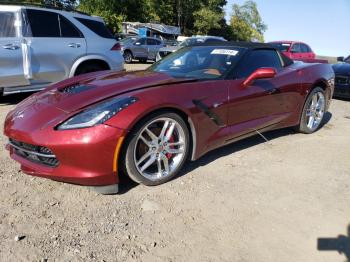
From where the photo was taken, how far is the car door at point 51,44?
6230mm

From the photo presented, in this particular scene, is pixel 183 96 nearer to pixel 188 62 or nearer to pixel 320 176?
pixel 188 62

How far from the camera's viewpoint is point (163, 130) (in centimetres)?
337

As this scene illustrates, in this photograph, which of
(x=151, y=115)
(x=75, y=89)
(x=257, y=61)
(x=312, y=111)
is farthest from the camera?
(x=312, y=111)

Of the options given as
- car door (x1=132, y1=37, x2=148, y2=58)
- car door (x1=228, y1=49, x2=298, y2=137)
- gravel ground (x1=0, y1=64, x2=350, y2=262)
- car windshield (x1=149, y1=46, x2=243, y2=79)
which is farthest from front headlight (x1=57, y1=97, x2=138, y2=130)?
car door (x1=132, y1=37, x2=148, y2=58)

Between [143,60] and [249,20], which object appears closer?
[143,60]

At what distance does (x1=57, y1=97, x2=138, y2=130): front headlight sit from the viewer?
293 cm

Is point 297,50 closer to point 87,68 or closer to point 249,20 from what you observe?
point 87,68

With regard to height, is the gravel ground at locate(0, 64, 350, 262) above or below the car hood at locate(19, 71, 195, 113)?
below

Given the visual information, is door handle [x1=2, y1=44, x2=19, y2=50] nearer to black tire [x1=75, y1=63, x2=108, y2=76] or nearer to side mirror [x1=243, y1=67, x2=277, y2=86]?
black tire [x1=75, y1=63, x2=108, y2=76]

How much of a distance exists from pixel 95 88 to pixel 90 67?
12.3ft

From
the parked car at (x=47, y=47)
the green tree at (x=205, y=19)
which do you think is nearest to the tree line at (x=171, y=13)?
the green tree at (x=205, y=19)

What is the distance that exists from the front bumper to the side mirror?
1739mm

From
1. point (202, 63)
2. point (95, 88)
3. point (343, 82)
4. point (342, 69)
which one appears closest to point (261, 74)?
point (202, 63)

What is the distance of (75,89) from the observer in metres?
3.60
